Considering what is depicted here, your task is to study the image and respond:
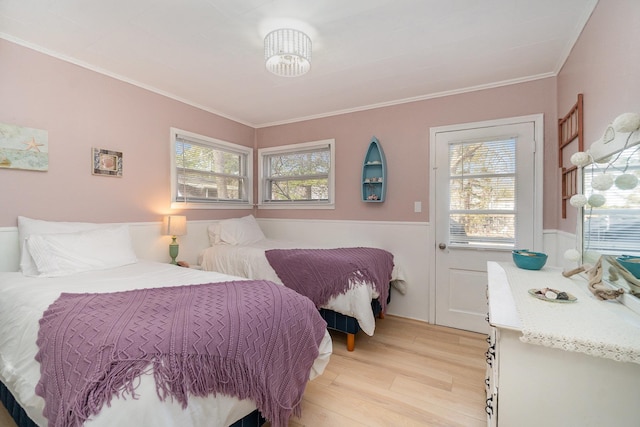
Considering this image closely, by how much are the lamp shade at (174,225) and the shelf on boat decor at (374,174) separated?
6.59 ft

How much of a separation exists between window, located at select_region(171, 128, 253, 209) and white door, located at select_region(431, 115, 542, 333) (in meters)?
2.53

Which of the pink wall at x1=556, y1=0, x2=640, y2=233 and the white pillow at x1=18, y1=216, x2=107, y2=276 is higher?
the pink wall at x1=556, y1=0, x2=640, y2=233

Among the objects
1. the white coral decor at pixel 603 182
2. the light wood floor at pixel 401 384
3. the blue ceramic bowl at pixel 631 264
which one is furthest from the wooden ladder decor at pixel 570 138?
the light wood floor at pixel 401 384

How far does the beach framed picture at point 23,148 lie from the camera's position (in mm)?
2035

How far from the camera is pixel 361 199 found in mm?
3434

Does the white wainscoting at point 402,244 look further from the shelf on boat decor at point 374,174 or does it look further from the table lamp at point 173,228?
the table lamp at point 173,228

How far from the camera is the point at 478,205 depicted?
9.27ft

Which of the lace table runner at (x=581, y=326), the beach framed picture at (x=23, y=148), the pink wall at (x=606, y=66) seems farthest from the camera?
the beach framed picture at (x=23, y=148)

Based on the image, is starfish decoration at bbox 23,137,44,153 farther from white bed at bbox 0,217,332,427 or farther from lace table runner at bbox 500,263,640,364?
lace table runner at bbox 500,263,640,364

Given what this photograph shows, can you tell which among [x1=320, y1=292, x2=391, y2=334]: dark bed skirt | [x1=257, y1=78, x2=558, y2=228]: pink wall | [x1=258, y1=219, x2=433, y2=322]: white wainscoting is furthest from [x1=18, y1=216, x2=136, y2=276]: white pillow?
[x1=258, y1=219, x2=433, y2=322]: white wainscoting

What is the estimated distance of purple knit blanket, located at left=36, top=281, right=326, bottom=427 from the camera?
944mm

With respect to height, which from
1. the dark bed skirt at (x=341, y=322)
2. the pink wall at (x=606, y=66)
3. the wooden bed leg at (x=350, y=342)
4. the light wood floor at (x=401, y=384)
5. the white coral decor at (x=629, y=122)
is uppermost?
the pink wall at (x=606, y=66)

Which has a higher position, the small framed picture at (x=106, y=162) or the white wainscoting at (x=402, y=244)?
the small framed picture at (x=106, y=162)

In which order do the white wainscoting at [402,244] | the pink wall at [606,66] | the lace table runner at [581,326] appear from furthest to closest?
the white wainscoting at [402,244], the pink wall at [606,66], the lace table runner at [581,326]
